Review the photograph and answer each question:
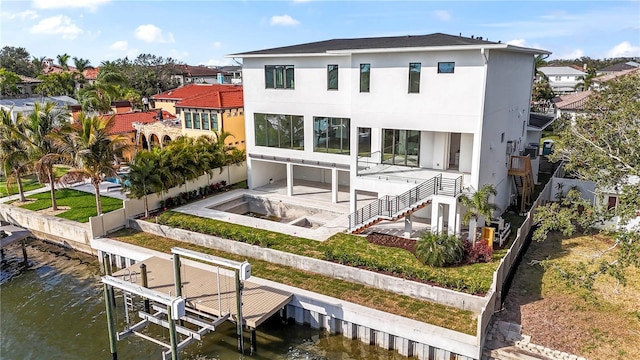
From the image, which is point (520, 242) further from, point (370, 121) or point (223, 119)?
point (223, 119)

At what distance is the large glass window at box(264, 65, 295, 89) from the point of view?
25.7 meters

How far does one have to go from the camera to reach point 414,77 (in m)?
20.5

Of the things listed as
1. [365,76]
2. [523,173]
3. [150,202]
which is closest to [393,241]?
[365,76]

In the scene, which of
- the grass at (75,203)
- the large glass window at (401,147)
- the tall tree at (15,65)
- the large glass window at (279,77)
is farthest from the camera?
the tall tree at (15,65)

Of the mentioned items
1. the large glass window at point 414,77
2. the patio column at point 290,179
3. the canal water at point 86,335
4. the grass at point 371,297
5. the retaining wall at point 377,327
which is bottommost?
the canal water at point 86,335

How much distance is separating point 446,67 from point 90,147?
17.1 m

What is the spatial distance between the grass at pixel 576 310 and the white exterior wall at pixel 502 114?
456cm

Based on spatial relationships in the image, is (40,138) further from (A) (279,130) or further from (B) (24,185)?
(A) (279,130)

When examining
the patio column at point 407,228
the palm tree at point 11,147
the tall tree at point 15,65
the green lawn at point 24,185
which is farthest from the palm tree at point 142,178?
the tall tree at point 15,65

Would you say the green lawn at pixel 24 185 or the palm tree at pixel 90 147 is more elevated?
the palm tree at pixel 90 147

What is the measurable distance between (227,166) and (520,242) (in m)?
18.3

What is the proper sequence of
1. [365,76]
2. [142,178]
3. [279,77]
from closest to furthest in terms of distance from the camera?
[365,76] < [142,178] < [279,77]

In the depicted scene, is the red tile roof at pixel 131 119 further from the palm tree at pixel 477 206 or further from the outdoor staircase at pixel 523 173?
the palm tree at pixel 477 206

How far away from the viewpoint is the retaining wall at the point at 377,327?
1384 centimetres
